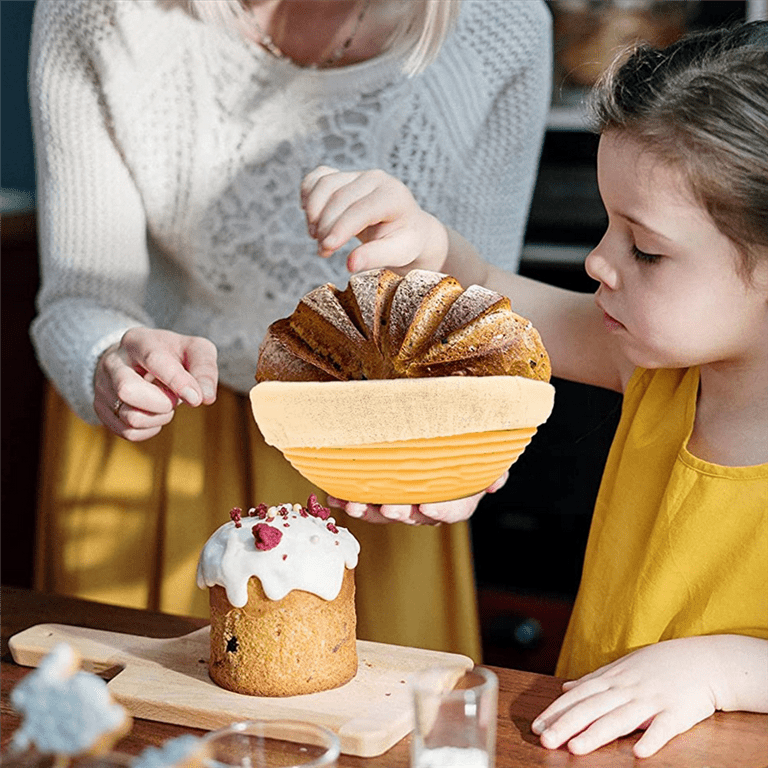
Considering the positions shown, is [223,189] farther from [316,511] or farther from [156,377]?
[316,511]

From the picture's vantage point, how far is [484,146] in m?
1.57

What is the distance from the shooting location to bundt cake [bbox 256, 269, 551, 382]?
92cm

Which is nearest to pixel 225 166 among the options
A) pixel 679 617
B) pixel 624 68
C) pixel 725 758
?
pixel 624 68

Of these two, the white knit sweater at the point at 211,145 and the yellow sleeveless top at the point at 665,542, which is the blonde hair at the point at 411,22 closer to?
the white knit sweater at the point at 211,145

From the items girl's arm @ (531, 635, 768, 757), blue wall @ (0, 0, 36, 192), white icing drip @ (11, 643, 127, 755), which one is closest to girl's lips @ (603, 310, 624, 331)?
girl's arm @ (531, 635, 768, 757)

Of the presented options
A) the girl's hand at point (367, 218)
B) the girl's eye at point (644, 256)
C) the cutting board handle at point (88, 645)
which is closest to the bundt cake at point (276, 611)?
the cutting board handle at point (88, 645)

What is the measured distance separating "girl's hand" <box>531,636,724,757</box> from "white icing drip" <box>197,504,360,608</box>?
0.68ft

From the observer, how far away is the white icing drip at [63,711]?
48 centimetres

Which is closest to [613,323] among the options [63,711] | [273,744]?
[273,744]

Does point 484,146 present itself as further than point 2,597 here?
Yes

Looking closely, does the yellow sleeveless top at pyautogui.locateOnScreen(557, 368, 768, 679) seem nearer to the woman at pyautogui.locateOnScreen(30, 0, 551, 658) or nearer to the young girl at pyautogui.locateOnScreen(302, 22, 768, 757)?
the young girl at pyautogui.locateOnScreen(302, 22, 768, 757)

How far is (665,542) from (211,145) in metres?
0.77

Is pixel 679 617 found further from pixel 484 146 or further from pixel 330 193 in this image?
pixel 484 146

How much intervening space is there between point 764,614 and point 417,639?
0.62m
